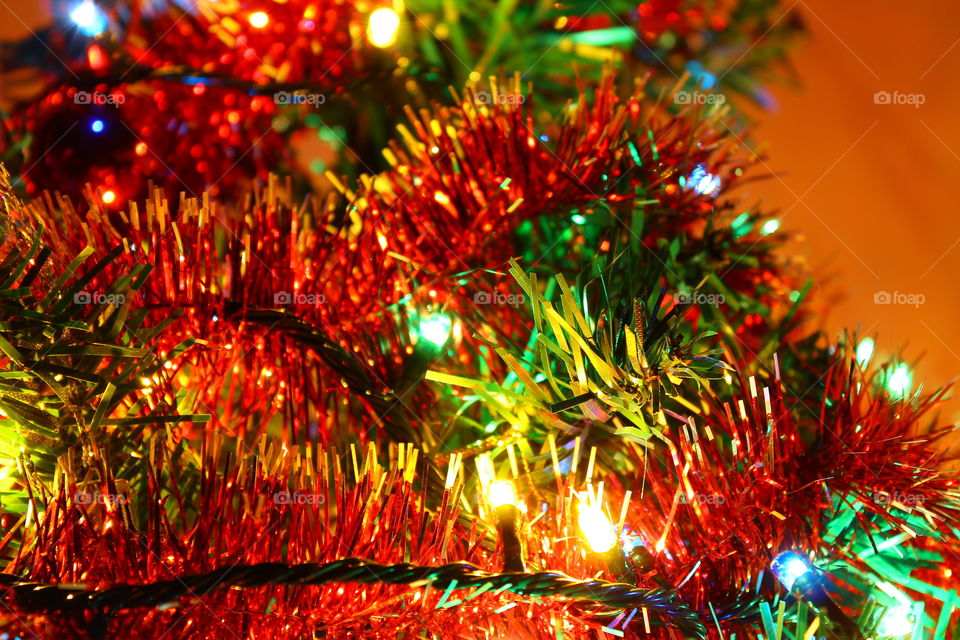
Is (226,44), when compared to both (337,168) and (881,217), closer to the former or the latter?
(337,168)

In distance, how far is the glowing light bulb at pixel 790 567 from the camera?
0.29m

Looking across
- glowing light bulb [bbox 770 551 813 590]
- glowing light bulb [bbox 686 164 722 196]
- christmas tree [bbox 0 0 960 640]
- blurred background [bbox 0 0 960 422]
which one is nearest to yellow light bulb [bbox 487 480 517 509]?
christmas tree [bbox 0 0 960 640]

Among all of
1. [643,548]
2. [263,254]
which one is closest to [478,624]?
[643,548]

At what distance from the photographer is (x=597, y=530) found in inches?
11.2

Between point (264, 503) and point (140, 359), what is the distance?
0.25ft

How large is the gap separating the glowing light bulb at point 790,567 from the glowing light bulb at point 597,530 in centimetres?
7

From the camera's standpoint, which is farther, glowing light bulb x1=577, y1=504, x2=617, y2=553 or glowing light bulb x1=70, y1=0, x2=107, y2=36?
glowing light bulb x1=70, y1=0, x2=107, y2=36

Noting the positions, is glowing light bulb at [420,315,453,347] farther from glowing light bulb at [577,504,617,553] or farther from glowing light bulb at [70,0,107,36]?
glowing light bulb at [70,0,107,36]

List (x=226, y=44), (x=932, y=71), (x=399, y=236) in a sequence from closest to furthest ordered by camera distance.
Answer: (x=399, y=236), (x=226, y=44), (x=932, y=71)

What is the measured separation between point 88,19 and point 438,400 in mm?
342

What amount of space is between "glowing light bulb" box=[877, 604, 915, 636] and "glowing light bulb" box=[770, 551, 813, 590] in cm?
5

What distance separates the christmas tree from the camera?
26 cm

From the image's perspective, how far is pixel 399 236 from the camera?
384 millimetres

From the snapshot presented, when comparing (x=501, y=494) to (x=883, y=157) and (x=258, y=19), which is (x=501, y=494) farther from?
(x=883, y=157)
